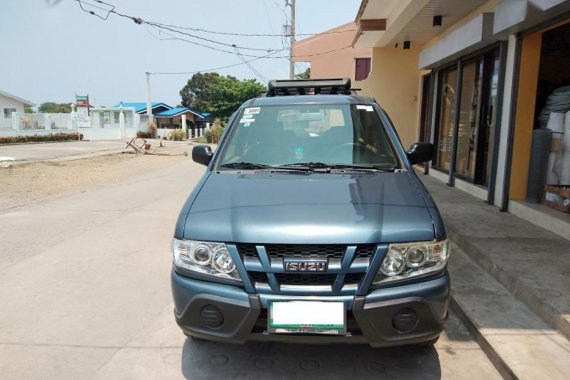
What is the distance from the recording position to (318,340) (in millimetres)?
2396

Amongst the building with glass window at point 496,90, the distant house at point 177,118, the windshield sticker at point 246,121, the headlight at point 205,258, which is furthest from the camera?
the distant house at point 177,118

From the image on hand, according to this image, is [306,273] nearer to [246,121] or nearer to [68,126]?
[246,121]

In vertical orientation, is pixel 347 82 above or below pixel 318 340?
above

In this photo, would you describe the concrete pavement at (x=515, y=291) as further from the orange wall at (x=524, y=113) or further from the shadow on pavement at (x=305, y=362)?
the orange wall at (x=524, y=113)

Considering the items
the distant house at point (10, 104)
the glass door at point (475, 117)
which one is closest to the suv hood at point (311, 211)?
the glass door at point (475, 117)

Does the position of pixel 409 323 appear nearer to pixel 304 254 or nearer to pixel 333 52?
pixel 304 254

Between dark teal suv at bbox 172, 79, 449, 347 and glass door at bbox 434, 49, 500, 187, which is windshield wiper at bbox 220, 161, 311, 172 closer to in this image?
dark teal suv at bbox 172, 79, 449, 347

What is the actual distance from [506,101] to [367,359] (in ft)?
16.3

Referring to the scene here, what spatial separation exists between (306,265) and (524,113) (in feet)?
17.0

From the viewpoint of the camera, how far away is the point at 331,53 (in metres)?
27.9

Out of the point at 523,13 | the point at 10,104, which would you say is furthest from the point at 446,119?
the point at 10,104

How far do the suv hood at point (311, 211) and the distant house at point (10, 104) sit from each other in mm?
39787

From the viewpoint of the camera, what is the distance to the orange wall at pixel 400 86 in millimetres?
12656

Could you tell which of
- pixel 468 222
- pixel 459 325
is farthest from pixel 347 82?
pixel 459 325
